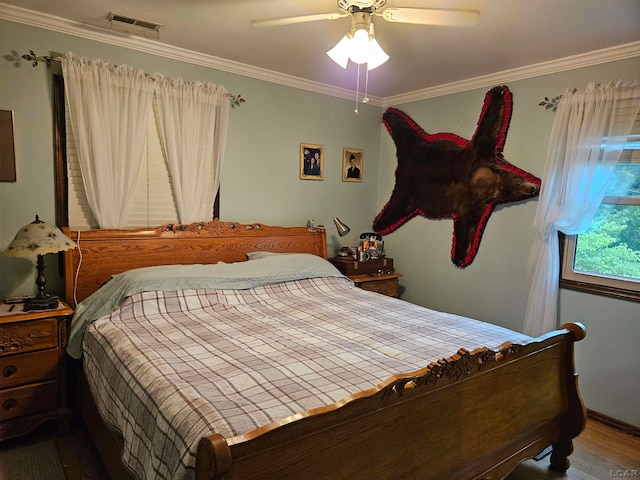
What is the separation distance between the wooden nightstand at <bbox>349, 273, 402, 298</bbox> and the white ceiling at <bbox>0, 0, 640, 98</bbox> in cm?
169

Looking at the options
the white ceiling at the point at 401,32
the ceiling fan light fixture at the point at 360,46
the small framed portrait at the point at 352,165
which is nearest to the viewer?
the ceiling fan light fixture at the point at 360,46

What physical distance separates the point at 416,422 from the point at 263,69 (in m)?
2.83

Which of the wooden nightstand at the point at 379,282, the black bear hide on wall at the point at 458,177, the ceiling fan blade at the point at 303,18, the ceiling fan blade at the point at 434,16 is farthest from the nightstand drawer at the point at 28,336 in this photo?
the black bear hide on wall at the point at 458,177

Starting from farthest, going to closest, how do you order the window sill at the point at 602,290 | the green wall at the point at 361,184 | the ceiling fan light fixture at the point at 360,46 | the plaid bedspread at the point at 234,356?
the window sill at the point at 602,290, the green wall at the point at 361,184, the ceiling fan light fixture at the point at 360,46, the plaid bedspread at the point at 234,356

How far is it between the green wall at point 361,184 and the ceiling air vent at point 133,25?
29 centimetres

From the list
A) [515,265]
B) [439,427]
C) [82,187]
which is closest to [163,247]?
[82,187]

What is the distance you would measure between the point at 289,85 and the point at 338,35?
105 cm

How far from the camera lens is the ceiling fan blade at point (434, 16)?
1.83 metres

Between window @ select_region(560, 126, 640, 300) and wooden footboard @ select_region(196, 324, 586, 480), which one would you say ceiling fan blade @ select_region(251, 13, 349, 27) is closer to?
wooden footboard @ select_region(196, 324, 586, 480)

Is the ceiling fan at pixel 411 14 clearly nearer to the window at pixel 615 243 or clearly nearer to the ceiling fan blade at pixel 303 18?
the ceiling fan blade at pixel 303 18

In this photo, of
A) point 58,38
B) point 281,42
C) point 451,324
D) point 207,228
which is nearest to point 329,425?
point 451,324

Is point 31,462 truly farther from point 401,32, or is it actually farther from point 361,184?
point 361,184

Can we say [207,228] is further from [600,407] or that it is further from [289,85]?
[600,407]

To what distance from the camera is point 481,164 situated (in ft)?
11.3
